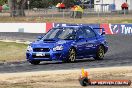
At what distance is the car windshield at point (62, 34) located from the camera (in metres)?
19.7

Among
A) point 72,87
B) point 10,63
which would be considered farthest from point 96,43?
point 72,87

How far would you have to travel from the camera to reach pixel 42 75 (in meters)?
14.2

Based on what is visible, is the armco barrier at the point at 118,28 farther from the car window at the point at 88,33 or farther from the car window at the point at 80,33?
the car window at the point at 80,33

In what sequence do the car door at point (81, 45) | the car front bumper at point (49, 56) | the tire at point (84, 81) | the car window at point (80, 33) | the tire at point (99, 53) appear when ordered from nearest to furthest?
the tire at point (84, 81), the car front bumper at point (49, 56), the car door at point (81, 45), the car window at point (80, 33), the tire at point (99, 53)

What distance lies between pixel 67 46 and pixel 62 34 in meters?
0.86

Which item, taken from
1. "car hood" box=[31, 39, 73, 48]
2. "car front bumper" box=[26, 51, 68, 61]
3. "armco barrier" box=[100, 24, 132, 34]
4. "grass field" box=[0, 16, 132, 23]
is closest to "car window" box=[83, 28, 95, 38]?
"car hood" box=[31, 39, 73, 48]

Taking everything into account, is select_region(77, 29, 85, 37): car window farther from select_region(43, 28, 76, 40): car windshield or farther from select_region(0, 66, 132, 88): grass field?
select_region(0, 66, 132, 88): grass field

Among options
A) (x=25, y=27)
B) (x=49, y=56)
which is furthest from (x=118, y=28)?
(x=49, y=56)

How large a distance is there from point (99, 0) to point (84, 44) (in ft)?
223

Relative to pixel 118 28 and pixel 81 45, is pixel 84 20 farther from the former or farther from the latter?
pixel 81 45

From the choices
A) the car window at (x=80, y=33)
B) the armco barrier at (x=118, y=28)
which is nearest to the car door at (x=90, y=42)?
the car window at (x=80, y=33)

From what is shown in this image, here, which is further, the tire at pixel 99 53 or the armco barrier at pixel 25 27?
the armco barrier at pixel 25 27

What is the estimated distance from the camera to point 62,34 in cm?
1984

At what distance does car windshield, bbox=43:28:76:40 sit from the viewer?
19.7 metres
